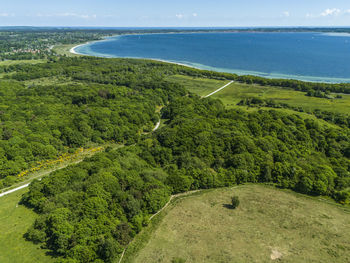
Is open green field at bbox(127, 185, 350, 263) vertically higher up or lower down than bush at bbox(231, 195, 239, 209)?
lower down

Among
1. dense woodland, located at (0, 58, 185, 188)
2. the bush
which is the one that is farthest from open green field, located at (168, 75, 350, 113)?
the bush

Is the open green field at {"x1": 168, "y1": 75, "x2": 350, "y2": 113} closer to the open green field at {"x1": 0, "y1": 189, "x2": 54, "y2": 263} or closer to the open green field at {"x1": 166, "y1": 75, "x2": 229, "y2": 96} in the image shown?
the open green field at {"x1": 166, "y1": 75, "x2": 229, "y2": 96}

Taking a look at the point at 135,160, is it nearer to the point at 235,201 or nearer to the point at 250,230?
the point at 235,201

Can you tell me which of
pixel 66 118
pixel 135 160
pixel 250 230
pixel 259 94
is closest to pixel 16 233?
pixel 135 160

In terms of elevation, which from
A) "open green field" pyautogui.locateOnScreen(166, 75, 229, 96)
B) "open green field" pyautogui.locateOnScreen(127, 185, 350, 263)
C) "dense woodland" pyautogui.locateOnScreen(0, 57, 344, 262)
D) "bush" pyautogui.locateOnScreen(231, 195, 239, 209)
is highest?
"open green field" pyautogui.locateOnScreen(166, 75, 229, 96)

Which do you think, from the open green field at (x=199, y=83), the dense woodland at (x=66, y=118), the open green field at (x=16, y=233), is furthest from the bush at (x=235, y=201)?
the open green field at (x=199, y=83)

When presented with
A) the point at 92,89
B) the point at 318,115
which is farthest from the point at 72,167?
the point at 318,115
